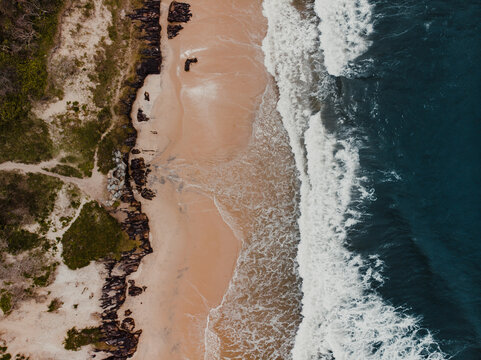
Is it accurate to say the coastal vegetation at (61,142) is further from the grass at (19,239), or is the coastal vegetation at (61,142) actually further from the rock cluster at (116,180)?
the rock cluster at (116,180)

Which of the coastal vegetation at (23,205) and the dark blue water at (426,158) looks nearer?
the dark blue water at (426,158)

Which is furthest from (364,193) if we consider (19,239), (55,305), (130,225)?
(19,239)

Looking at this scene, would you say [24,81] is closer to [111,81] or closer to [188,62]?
[111,81]

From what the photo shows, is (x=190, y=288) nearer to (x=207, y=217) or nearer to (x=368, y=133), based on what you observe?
(x=207, y=217)

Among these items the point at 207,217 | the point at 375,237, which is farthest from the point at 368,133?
the point at 207,217

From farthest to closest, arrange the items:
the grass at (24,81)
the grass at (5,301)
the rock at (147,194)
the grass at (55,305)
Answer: the rock at (147,194)
the grass at (24,81)
the grass at (55,305)
the grass at (5,301)

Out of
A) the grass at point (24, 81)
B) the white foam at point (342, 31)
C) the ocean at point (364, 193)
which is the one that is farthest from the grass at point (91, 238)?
the white foam at point (342, 31)

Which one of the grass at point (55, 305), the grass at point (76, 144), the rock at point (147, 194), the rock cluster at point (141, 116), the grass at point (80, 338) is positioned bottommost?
the grass at point (80, 338)

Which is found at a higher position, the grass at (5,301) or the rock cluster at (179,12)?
the rock cluster at (179,12)
